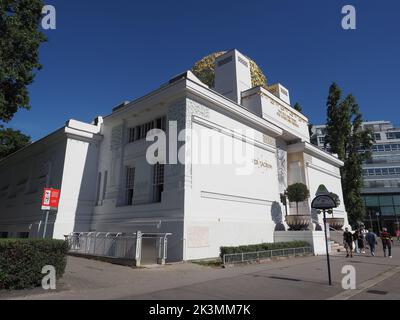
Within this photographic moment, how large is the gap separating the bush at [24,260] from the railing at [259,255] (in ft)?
22.2

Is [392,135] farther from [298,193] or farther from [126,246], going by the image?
[126,246]

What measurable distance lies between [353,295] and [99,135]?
17156mm

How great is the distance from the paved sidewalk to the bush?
310 mm

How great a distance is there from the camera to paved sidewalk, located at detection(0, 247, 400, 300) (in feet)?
22.1

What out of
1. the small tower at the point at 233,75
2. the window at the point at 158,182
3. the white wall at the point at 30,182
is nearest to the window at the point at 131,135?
the window at the point at 158,182

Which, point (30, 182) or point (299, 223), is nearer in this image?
point (299, 223)

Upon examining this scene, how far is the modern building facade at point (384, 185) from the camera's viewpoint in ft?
204

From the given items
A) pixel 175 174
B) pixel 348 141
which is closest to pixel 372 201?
pixel 348 141

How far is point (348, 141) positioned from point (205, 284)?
29.7 metres

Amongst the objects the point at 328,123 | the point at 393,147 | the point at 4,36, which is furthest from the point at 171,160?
the point at 393,147

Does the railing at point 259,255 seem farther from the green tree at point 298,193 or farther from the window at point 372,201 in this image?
the window at point 372,201

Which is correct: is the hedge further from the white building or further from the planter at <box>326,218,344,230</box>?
the planter at <box>326,218,344,230</box>

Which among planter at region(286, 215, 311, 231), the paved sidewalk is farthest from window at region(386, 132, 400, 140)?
the paved sidewalk

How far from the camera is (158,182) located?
15766 mm
